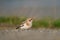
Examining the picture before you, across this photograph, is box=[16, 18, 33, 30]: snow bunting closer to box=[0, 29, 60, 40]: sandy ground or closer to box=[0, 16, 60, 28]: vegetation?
box=[0, 16, 60, 28]: vegetation

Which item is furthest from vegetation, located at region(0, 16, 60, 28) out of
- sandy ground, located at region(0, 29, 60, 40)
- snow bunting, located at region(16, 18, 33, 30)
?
sandy ground, located at region(0, 29, 60, 40)

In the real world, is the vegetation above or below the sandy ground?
above

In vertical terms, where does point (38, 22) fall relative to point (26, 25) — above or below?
above

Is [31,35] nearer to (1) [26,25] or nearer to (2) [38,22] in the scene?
(1) [26,25]

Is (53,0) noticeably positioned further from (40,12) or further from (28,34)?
(28,34)

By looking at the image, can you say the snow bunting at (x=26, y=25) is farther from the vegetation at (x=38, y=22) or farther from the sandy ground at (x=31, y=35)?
the sandy ground at (x=31, y=35)

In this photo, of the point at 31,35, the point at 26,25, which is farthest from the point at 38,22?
the point at 31,35

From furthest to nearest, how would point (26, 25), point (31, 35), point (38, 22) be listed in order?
1. point (38, 22)
2. point (26, 25)
3. point (31, 35)

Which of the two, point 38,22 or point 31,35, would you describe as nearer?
point 31,35

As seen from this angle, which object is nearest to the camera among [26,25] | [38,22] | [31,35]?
[31,35]

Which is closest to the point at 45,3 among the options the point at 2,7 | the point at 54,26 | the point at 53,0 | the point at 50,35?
the point at 53,0

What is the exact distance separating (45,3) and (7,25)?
808 millimetres

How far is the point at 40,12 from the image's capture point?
375cm

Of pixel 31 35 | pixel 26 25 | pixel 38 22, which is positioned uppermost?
pixel 38 22
